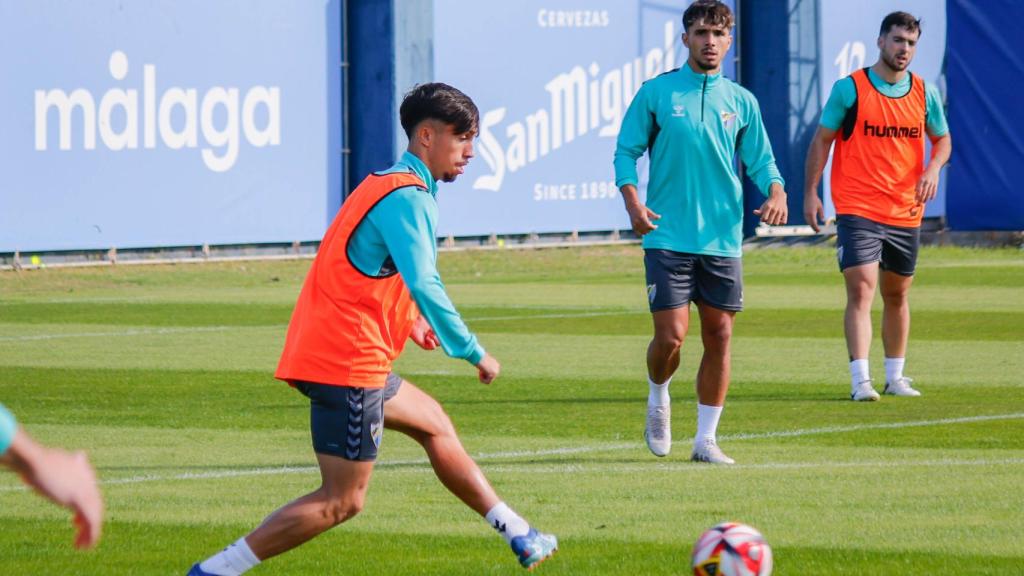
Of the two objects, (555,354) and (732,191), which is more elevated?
(732,191)

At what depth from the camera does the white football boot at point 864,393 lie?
1214 centimetres

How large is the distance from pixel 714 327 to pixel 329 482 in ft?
12.2

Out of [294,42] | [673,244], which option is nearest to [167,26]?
[294,42]

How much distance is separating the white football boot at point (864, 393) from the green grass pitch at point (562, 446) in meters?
0.17

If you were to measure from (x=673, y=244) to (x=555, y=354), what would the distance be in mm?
5913

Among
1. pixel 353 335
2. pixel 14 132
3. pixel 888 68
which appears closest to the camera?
pixel 353 335

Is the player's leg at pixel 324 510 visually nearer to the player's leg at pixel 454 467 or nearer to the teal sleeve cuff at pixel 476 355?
the player's leg at pixel 454 467

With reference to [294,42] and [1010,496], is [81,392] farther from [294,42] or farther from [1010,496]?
[294,42]

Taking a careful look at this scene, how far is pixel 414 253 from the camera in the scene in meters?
6.18

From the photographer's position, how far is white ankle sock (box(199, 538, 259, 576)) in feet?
20.6

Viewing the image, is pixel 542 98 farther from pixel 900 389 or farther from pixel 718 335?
pixel 718 335

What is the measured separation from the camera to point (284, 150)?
27078 millimetres

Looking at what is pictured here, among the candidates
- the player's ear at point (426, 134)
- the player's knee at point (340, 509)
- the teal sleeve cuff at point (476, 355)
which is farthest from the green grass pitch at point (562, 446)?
the player's ear at point (426, 134)

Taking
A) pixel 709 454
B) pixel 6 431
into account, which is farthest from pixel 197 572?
pixel 709 454
